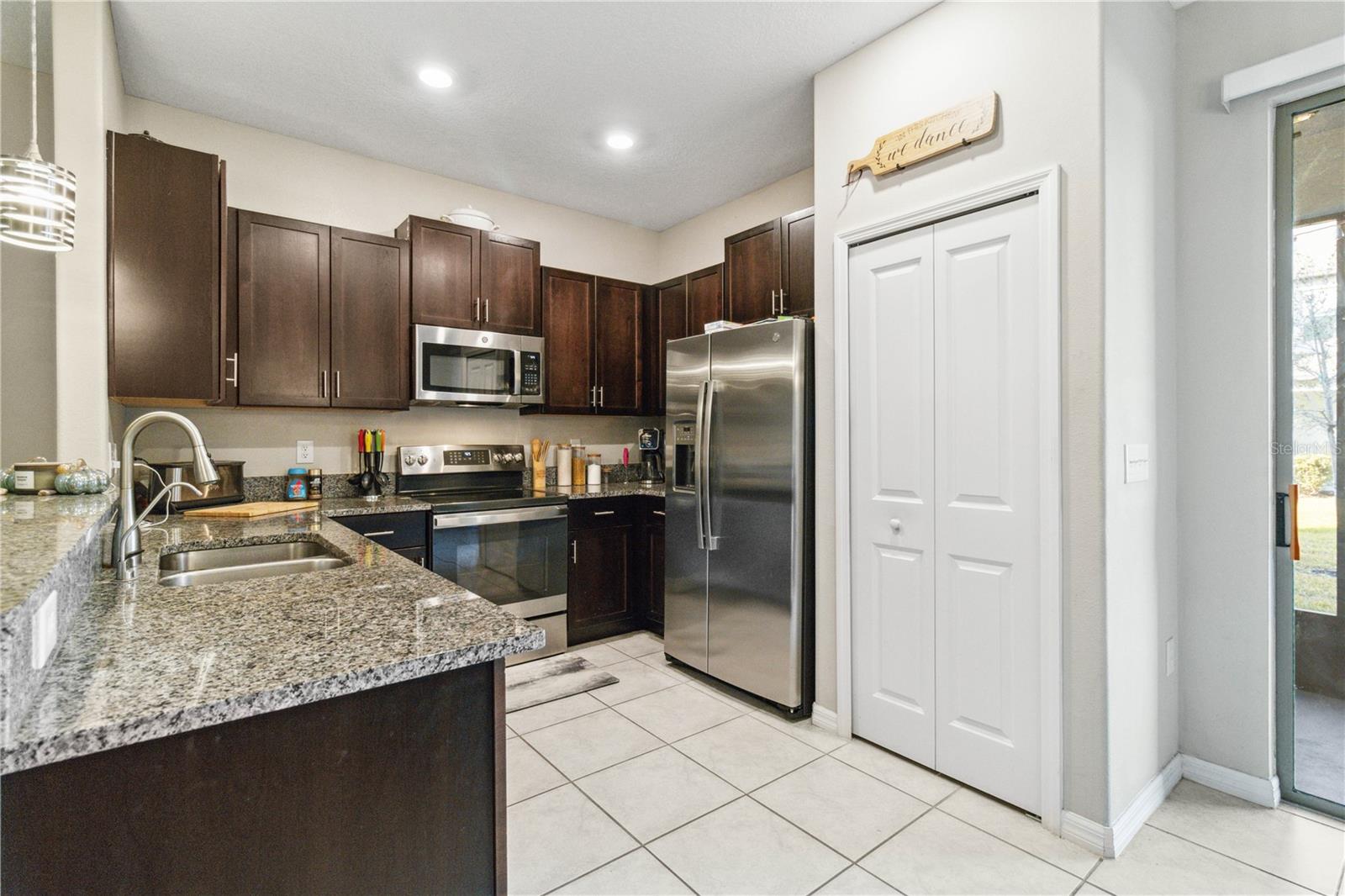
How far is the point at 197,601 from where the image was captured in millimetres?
1345

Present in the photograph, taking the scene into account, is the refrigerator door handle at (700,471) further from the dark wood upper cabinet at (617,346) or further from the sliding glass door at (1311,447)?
the sliding glass door at (1311,447)

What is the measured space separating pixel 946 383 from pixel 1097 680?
1.02 meters

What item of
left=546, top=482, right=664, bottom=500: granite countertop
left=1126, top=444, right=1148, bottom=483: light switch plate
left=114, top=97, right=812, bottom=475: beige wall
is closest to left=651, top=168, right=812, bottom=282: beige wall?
left=114, top=97, right=812, bottom=475: beige wall

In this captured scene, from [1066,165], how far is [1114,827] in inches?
77.5

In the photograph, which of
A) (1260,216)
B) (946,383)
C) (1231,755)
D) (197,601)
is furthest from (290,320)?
(1231,755)

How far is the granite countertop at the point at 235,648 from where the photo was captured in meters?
0.79

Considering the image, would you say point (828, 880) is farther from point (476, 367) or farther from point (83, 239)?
point (83, 239)

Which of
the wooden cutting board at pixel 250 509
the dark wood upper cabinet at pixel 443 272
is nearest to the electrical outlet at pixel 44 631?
the wooden cutting board at pixel 250 509

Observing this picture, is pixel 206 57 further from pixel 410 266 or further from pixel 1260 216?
pixel 1260 216

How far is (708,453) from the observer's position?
10.2 feet

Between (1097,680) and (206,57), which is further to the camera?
(206,57)

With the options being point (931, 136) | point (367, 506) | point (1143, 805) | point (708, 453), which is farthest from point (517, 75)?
point (1143, 805)

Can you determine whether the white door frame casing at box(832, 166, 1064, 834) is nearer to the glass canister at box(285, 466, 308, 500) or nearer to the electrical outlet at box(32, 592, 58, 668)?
the electrical outlet at box(32, 592, 58, 668)

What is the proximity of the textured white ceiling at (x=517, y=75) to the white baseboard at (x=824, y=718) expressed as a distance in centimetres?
271
